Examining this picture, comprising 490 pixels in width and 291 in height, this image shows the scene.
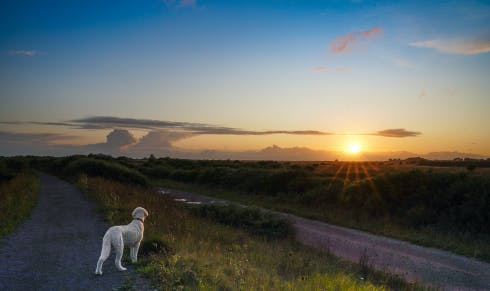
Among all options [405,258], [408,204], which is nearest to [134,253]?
[405,258]

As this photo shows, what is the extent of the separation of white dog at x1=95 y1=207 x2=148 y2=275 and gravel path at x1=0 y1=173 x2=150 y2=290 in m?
0.26

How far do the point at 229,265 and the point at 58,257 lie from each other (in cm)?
409

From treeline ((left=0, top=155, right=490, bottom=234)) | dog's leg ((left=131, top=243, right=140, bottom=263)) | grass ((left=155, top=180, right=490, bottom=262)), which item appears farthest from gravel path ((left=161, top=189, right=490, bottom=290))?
dog's leg ((left=131, top=243, right=140, bottom=263))

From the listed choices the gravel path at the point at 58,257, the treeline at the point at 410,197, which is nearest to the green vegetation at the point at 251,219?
the gravel path at the point at 58,257

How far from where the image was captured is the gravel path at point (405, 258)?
11270 mm

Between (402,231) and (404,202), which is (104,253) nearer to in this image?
(402,231)

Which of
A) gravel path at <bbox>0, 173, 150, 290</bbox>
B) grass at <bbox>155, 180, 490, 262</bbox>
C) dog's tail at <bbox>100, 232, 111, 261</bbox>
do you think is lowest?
grass at <bbox>155, 180, 490, 262</bbox>

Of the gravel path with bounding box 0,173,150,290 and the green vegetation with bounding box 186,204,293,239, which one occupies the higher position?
the gravel path with bounding box 0,173,150,290

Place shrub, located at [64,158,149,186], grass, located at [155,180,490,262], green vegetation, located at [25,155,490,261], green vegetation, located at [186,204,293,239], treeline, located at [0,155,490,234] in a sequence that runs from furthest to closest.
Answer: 1. shrub, located at [64,158,149,186]
2. treeline, located at [0,155,490,234]
3. green vegetation, located at [25,155,490,261]
4. green vegetation, located at [186,204,293,239]
5. grass, located at [155,180,490,262]

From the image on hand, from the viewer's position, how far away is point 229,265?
Result: 8656mm

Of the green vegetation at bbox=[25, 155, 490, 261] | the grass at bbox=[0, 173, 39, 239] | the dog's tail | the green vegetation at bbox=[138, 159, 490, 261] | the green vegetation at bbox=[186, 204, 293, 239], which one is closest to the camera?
the dog's tail

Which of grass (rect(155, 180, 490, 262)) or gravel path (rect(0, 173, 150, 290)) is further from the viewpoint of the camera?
grass (rect(155, 180, 490, 262))

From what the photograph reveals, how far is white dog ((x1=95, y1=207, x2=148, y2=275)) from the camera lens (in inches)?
300

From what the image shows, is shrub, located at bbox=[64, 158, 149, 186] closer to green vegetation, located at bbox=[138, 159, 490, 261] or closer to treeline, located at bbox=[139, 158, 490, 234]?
green vegetation, located at bbox=[138, 159, 490, 261]
